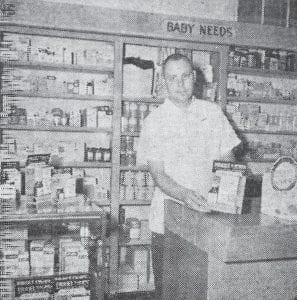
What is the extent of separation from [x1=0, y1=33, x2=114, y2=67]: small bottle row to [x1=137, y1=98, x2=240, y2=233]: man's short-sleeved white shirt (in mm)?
2034

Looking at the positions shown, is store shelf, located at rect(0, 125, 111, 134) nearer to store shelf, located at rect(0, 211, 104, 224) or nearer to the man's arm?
store shelf, located at rect(0, 211, 104, 224)

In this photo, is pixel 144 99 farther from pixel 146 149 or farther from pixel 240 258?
pixel 240 258

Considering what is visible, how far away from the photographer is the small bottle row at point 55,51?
165 inches

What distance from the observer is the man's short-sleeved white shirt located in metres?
2.54

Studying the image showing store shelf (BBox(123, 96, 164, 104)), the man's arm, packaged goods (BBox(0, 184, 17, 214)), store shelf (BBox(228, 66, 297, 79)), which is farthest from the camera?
store shelf (BBox(228, 66, 297, 79))

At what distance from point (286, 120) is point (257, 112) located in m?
0.41

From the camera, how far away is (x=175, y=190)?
6.49 feet

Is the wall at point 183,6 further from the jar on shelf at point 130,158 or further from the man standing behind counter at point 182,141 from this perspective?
the man standing behind counter at point 182,141

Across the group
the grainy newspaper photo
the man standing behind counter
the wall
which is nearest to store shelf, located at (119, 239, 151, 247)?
the grainy newspaper photo

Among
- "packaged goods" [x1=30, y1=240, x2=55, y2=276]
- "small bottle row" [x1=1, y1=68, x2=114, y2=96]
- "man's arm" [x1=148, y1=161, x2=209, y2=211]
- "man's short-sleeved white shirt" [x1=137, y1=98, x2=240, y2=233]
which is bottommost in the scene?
"packaged goods" [x1=30, y1=240, x2=55, y2=276]

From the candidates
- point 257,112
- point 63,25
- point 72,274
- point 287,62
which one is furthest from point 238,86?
point 72,274

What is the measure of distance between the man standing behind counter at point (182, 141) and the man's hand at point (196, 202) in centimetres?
84

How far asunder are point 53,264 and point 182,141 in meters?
1.39

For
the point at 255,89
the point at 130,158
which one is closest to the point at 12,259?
the point at 130,158
